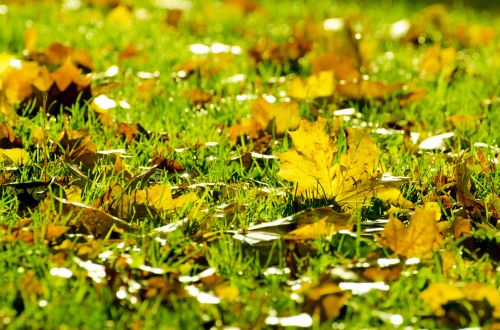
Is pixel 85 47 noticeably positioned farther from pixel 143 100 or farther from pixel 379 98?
pixel 379 98

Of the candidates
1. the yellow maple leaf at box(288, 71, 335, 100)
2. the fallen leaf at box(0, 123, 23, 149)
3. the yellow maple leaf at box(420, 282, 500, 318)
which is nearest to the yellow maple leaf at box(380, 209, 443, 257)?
the yellow maple leaf at box(420, 282, 500, 318)

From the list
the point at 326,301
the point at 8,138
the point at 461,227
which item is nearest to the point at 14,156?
the point at 8,138

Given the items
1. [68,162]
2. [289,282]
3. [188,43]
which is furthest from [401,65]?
[289,282]

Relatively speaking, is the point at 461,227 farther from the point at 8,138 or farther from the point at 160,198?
the point at 8,138

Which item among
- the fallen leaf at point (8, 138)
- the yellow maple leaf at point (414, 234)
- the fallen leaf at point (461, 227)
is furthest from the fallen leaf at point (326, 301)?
the fallen leaf at point (8, 138)

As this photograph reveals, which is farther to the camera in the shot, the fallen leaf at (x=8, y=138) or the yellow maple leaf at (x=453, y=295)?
the fallen leaf at (x=8, y=138)

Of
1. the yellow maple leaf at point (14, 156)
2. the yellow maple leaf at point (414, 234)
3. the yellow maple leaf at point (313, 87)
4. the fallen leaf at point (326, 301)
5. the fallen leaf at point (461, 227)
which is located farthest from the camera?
the yellow maple leaf at point (313, 87)

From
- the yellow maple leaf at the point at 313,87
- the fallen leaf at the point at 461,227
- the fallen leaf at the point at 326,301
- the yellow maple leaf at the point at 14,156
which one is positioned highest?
the yellow maple leaf at the point at 313,87

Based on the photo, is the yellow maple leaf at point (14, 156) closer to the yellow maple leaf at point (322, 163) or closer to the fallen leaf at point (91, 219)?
the fallen leaf at point (91, 219)

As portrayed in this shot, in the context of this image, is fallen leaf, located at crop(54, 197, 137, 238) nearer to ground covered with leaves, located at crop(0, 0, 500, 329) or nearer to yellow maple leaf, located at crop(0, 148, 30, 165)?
ground covered with leaves, located at crop(0, 0, 500, 329)
